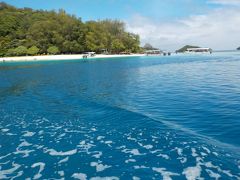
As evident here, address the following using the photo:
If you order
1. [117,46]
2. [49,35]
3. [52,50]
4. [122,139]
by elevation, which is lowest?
[122,139]

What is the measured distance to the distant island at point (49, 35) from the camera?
12638 cm

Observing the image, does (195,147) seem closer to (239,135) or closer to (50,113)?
(239,135)

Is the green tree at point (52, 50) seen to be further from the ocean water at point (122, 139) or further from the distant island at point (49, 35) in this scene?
the ocean water at point (122, 139)

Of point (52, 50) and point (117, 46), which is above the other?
point (117, 46)

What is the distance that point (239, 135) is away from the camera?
12102 mm

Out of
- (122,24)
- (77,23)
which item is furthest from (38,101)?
(122,24)

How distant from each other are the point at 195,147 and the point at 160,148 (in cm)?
155

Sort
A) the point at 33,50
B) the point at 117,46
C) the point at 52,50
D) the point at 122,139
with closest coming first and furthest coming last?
the point at 122,139
the point at 33,50
the point at 52,50
the point at 117,46

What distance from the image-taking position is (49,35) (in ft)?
429

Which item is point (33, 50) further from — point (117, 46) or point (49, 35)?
point (117, 46)

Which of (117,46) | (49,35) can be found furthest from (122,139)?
(117,46)

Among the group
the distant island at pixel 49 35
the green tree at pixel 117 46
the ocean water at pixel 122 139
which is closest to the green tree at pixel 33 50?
the distant island at pixel 49 35

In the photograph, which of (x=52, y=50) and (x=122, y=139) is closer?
(x=122, y=139)

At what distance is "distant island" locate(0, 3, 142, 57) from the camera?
12638cm
